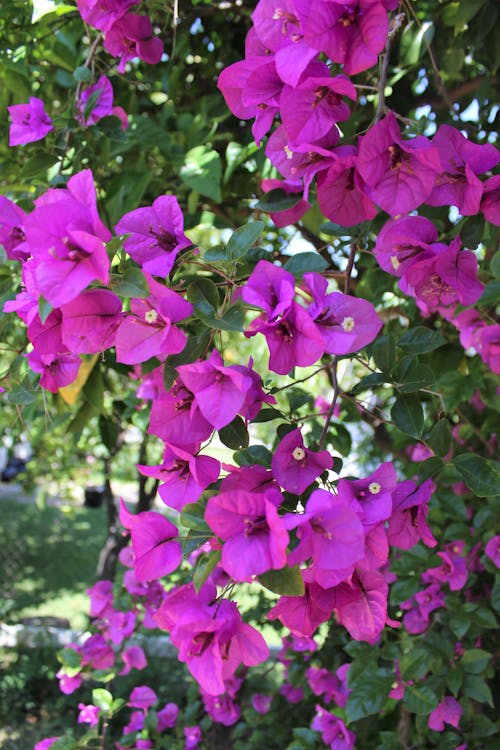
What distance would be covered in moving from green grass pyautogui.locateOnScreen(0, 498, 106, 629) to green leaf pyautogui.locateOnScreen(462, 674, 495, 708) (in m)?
2.30

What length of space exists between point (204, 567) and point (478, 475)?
0.28 metres

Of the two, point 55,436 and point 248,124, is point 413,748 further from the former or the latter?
point 55,436

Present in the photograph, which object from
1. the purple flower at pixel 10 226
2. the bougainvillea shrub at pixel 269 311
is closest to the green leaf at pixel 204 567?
the bougainvillea shrub at pixel 269 311

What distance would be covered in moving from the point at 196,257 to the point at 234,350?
286 centimetres

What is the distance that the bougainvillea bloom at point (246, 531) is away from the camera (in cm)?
45

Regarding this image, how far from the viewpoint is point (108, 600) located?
161 centimetres

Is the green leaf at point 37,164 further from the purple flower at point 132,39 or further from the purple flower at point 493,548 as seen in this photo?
the purple flower at point 493,548

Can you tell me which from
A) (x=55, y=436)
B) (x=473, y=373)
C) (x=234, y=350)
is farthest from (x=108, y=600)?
(x=234, y=350)

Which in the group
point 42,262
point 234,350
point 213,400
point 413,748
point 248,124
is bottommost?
point 234,350

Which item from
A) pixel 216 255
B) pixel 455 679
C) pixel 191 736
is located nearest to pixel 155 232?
pixel 216 255

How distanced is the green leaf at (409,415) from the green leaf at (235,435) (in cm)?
19

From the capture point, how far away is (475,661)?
117cm

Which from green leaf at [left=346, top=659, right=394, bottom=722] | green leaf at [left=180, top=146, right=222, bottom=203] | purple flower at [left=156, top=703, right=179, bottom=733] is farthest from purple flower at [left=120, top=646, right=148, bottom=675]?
green leaf at [left=180, top=146, right=222, bottom=203]

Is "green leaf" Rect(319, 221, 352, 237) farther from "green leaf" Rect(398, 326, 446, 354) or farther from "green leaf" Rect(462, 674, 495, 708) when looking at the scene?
"green leaf" Rect(462, 674, 495, 708)
